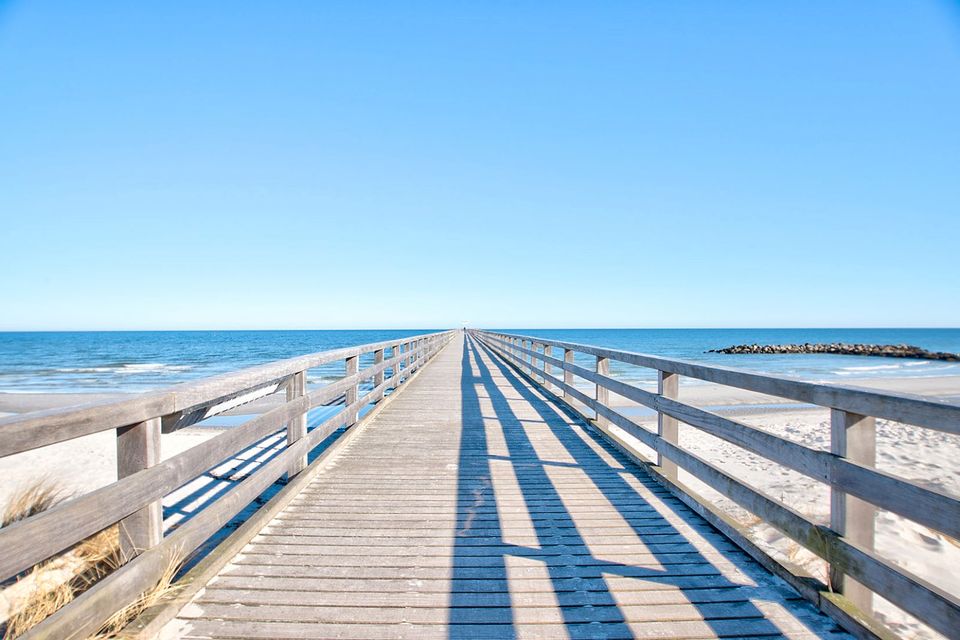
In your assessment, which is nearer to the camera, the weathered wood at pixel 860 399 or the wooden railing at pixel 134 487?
the wooden railing at pixel 134 487

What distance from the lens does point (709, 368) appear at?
11.0 feet

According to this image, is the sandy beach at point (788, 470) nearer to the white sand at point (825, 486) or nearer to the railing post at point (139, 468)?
the white sand at point (825, 486)

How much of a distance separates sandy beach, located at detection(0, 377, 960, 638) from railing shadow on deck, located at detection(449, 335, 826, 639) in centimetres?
52

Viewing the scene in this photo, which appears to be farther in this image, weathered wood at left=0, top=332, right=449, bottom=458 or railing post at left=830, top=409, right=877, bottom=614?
railing post at left=830, top=409, right=877, bottom=614

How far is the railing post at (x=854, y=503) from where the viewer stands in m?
2.17

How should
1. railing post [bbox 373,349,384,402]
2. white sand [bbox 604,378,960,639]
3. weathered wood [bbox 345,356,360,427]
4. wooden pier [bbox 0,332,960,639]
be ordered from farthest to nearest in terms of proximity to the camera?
railing post [bbox 373,349,384,402], weathered wood [bbox 345,356,360,427], white sand [bbox 604,378,960,639], wooden pier [bbox 0,332,960,639]

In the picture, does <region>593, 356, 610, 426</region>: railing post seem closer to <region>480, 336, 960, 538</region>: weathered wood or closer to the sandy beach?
the sandy beach

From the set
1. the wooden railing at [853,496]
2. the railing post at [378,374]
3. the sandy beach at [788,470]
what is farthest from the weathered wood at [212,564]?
the railing post at [378,374]

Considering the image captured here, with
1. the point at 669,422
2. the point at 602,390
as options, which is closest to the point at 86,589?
the point at 669,422

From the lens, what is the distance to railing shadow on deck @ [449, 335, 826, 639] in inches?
91.3

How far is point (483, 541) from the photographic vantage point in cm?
311

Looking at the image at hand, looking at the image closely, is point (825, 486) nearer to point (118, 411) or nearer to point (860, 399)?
point (860, 399)

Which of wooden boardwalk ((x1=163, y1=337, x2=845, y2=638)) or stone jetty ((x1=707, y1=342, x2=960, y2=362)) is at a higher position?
wooden boardwalk ((x1=163, y1=337, x2=845, y2=638))

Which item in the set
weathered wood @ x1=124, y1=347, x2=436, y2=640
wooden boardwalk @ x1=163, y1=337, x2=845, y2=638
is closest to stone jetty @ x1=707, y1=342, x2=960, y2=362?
wooden boardwalk @ x1=163, y1=337, x2=845, y2=638
